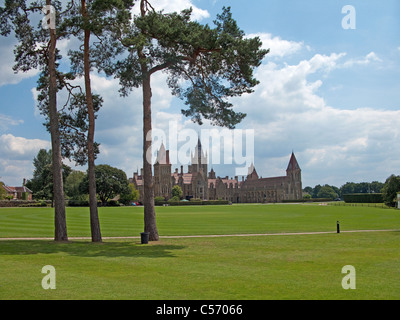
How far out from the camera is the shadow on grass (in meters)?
16.4

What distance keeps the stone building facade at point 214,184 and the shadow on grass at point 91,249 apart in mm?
131727

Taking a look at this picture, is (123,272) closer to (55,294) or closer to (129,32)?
(55,294)

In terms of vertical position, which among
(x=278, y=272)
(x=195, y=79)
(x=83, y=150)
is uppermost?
(x=195, y=79)

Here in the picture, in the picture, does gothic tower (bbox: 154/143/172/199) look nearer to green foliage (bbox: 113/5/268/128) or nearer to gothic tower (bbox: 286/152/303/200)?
gothic tower (bbox: 286/152/303/200)

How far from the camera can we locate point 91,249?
18.1m

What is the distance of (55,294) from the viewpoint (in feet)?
30.1

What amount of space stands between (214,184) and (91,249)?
16113 cm

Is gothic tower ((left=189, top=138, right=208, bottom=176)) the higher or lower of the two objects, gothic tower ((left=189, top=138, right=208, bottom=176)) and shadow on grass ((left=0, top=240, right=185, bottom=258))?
the higher

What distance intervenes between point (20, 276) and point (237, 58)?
14.2 meters

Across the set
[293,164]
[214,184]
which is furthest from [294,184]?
[214,184]

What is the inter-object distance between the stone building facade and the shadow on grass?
432 feet

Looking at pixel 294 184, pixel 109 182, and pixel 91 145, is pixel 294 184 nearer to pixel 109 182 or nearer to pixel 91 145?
pixel 109 182

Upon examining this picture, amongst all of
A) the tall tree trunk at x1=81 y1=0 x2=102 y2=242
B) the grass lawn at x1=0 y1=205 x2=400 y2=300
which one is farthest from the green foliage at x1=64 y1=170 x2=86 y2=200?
the grass lawn at x1=0 y1=205 x2=400 y2=300
